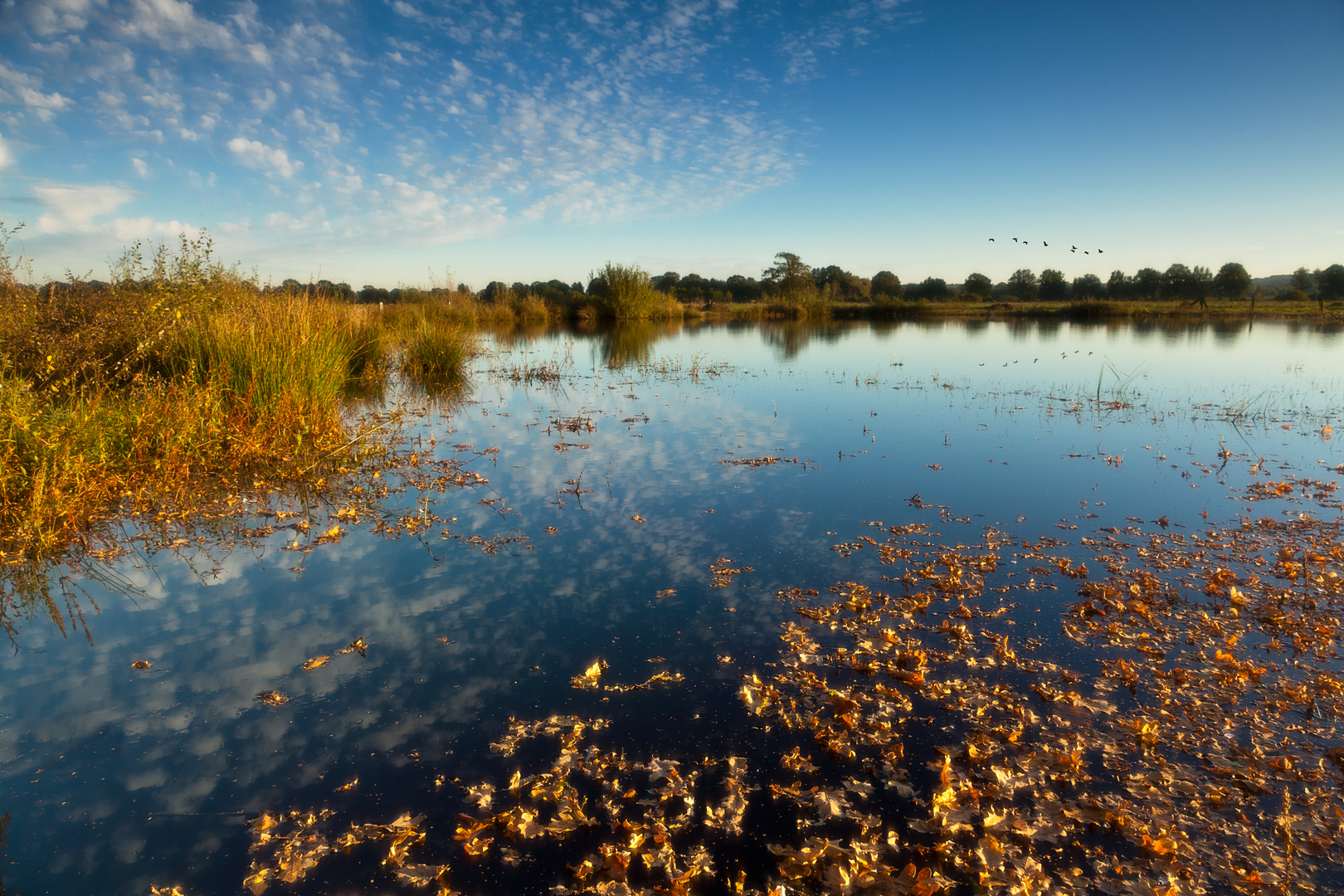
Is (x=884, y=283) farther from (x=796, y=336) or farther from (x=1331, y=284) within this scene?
(x=796, y=336)

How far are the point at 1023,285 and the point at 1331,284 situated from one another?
28739mm

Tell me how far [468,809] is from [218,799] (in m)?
1.25

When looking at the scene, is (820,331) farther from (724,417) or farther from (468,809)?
(468,809)

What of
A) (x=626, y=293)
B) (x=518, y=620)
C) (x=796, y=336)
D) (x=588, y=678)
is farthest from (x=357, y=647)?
(x=626, y=293)

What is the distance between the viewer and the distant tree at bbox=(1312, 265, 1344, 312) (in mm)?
55812

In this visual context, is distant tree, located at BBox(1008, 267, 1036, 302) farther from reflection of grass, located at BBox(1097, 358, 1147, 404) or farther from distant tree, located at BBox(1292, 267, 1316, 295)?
reflection of grass, located at BBox(1097, 358, 1147, 404)

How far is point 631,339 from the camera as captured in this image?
32.3 m

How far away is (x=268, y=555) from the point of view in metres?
5.81

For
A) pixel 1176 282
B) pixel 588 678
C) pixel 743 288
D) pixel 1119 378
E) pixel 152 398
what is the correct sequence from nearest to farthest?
pixel 588 678 → pixel 152 398 → pixel 1119 378 → pixel 1176 282 → pixel 743 288

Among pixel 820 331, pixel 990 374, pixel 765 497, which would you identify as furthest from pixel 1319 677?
pixel 820 331

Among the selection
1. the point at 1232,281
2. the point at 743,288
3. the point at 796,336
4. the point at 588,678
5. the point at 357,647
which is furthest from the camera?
the point at 743,288

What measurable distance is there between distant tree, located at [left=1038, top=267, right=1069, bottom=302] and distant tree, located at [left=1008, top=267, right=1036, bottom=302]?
3164 mm

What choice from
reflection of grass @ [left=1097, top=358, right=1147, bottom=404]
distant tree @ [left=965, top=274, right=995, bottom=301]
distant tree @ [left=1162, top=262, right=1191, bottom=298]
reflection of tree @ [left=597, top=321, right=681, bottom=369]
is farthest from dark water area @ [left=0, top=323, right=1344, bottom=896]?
distant tree @ [left=965, top=274, right=995, bottom=301]

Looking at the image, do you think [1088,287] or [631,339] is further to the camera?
[1088,287]
